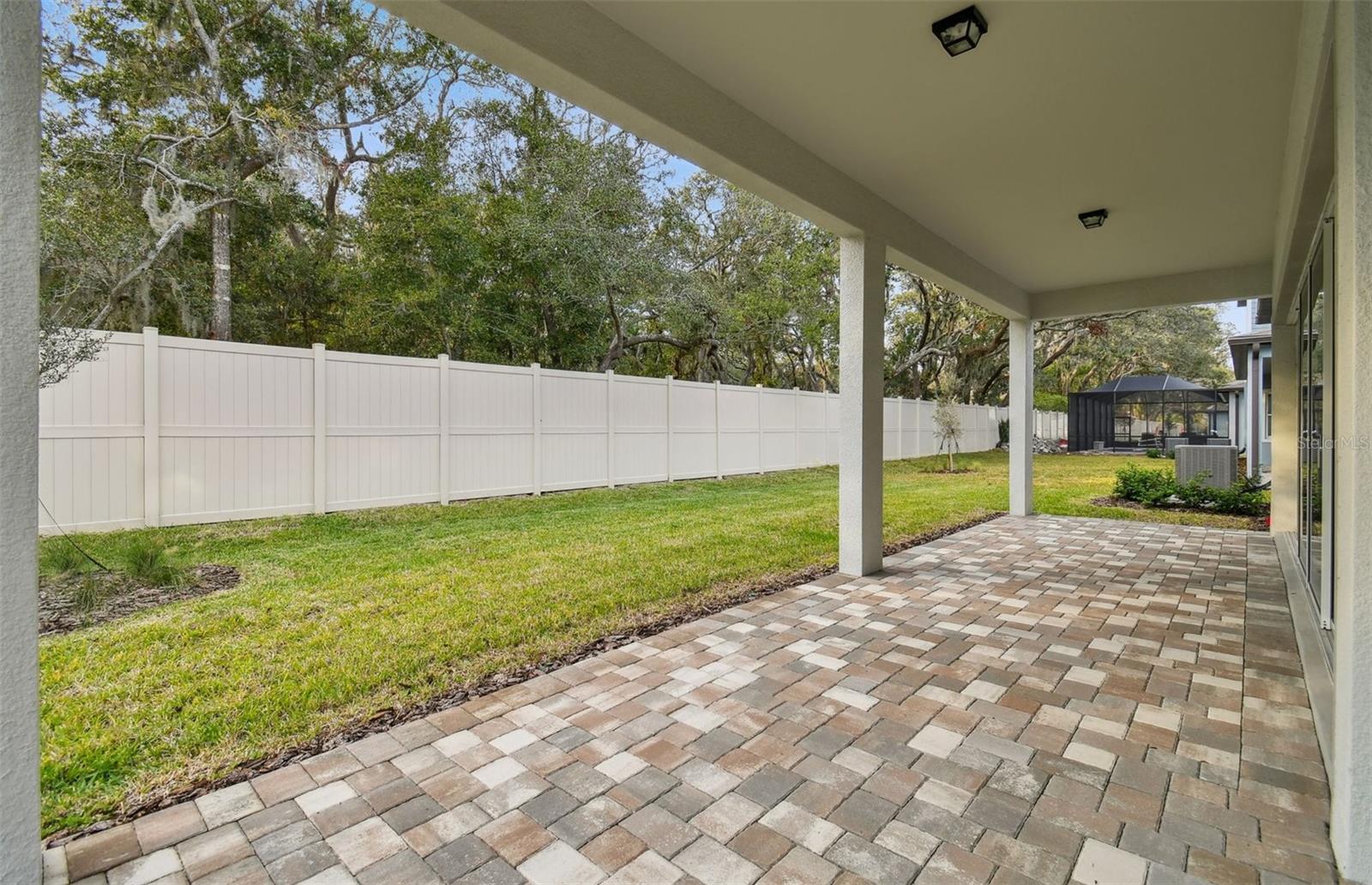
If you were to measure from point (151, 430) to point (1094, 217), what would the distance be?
826cm

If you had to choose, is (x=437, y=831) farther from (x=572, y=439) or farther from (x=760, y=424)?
(x=760, y=424)

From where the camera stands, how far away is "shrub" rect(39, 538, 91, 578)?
425 centimetres

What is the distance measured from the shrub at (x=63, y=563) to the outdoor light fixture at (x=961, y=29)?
6.03m

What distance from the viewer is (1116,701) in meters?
2.69

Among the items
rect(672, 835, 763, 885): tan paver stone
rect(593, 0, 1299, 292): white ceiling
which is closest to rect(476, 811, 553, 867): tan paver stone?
rect(672, 835, 763, 885): tan paver stone

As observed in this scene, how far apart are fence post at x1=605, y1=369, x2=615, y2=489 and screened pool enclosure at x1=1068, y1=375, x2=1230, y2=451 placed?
19.3 m

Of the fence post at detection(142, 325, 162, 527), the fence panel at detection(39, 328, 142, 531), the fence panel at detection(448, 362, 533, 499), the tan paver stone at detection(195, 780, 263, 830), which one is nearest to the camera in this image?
the tan paver stone at detection(195, 780, 263, 830)

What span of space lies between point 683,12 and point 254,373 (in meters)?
5.72

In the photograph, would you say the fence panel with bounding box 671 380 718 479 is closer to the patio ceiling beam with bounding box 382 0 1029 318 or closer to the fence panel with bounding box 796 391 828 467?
the fence panel with bounding box 796 391 828 467

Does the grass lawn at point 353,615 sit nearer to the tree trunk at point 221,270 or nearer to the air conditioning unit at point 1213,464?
the air conditioning unit at point 1213,464

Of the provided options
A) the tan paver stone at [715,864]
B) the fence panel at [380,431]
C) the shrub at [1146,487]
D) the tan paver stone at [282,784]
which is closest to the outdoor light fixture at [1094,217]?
the tan paver stone at [715,864]

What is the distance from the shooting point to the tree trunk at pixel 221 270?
31.6ft

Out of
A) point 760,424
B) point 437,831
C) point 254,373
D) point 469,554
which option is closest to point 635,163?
point 760,424

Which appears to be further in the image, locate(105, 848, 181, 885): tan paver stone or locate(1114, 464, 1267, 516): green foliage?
locate(1114, 464, 1267, 516): green foliage
